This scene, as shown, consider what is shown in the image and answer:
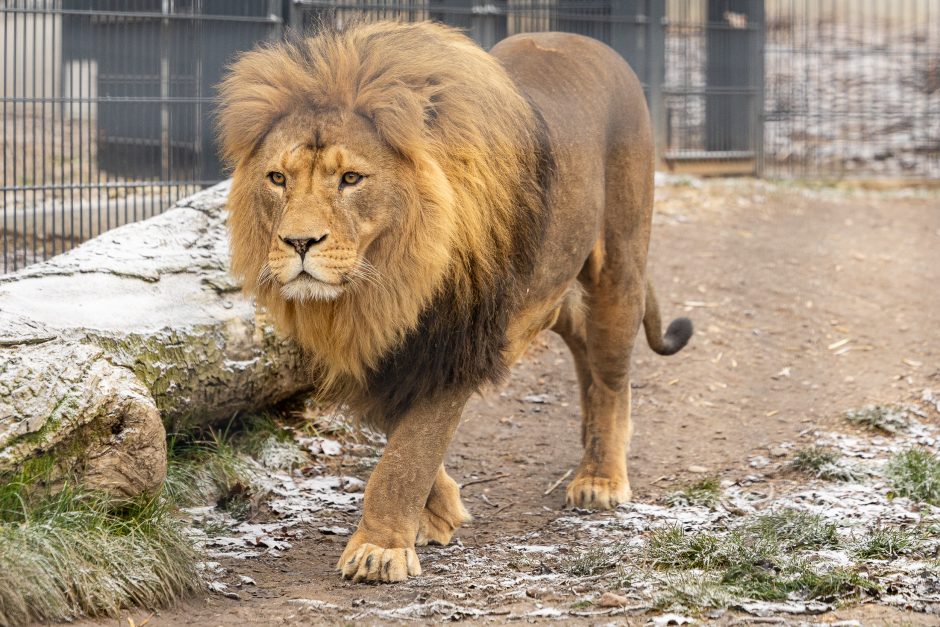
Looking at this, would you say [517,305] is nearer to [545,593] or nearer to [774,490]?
[545,593]

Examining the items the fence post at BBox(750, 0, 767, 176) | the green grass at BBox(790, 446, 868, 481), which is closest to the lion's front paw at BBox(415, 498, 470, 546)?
the green grass at BBox(790, 446, 868, 481)

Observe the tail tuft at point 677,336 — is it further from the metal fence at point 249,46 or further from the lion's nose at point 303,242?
the lion's nose at point 303,242

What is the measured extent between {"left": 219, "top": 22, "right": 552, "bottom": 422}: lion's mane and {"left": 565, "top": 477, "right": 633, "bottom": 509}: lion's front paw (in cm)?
107

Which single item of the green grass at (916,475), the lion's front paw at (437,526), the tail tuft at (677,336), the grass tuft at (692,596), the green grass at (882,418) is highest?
the tail tuft at (677,336)

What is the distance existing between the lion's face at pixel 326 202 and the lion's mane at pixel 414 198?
2.2 inches

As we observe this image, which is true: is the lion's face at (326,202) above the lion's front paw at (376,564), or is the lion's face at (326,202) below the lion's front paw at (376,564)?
above

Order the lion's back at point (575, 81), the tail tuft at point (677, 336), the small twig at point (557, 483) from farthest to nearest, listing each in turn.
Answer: the tail tuft at point (677, 336), the small twig at point (557, 483), the lion's back at point (575, 81)

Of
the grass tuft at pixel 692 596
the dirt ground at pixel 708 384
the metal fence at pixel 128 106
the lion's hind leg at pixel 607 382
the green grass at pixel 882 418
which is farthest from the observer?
the metal fence at pixel 128 106

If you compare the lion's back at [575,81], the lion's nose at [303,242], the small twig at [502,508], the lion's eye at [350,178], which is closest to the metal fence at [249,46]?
the lion's back at [575,81]

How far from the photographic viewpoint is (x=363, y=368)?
12.4 feet

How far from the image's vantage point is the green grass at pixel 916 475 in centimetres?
444

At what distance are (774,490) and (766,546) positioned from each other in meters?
1.09

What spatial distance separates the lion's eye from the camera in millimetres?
3492

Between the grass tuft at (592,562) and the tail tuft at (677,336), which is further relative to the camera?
the tail tuft at (677,336)
